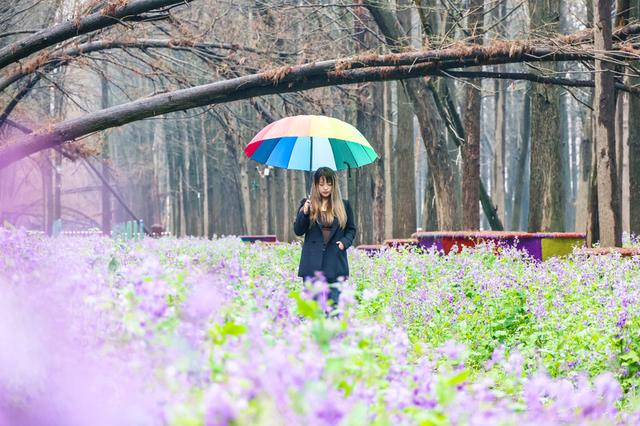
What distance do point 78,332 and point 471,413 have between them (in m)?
1.49

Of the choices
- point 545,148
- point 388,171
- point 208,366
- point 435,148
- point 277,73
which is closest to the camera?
point 208,366

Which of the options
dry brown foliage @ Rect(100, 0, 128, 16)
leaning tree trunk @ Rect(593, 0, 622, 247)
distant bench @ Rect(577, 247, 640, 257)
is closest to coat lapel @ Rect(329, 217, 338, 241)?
distant bench @ Rect(577, 247, 640, 257)

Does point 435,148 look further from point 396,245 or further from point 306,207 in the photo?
point 306,207

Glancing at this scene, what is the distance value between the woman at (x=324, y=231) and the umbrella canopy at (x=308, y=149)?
1908mm

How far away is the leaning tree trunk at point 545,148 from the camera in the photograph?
1766cm

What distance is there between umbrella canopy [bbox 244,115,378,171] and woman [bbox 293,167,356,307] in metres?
1.91

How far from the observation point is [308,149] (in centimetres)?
1133

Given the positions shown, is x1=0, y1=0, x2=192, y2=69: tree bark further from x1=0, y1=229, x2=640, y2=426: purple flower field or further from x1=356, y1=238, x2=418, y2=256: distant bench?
x1=0, y1=229, x2=640, y2=426: purple flower field

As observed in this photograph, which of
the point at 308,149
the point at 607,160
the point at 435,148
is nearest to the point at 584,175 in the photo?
the point at 435,148

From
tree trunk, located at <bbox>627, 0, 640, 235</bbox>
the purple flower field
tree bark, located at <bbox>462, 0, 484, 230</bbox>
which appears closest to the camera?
the purple flower field

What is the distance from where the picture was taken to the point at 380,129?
23953mm

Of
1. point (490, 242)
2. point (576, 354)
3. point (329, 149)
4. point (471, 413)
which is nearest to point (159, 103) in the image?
point (329, 149)

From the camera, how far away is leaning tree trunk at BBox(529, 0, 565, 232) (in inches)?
695

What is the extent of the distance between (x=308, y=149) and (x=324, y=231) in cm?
271
